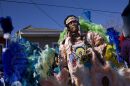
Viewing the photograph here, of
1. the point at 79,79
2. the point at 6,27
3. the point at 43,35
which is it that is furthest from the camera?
the point at 43,35

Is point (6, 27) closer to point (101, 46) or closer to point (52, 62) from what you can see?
point (52, 62)

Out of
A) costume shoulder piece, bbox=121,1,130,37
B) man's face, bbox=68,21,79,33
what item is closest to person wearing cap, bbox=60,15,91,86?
man's face, bbox=68,21,79,33

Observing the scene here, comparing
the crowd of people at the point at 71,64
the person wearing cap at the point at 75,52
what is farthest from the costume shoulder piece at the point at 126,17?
the person wearing cap at the point at 75,52

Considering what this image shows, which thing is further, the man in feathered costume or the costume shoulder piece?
the costume shoulder piece

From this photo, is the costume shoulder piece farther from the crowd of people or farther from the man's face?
the man's face

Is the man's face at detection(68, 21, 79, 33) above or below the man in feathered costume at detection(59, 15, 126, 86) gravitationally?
above

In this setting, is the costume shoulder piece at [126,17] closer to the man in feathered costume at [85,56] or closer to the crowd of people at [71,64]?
the crowd of people at [71,64]

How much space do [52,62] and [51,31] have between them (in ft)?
72.7

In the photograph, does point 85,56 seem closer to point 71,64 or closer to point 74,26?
point 71,64

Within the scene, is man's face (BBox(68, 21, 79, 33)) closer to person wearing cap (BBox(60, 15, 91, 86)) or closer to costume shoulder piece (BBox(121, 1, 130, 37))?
person wearing cap (BBox(60, 15, 91, 86))

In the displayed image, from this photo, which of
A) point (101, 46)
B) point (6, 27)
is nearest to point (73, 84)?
point (101, 46)

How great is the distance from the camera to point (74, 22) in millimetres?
6059

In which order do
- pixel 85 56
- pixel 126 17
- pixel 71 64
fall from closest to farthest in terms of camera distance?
1. pixel 85 56
2. pixel 71 64
3. pixel 126 17

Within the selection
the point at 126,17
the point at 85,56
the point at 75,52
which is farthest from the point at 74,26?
the point at 126,17
